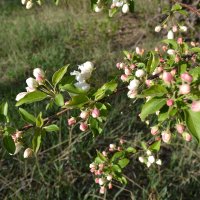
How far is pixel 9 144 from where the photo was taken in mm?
1125

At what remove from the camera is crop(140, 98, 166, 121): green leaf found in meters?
0.97

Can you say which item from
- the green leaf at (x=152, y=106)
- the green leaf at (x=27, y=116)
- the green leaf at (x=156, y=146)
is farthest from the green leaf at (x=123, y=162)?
the green leaf at (x=152, y=106)

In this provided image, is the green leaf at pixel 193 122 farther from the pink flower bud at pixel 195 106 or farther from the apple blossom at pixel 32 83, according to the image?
the apple blossom at pixel 32 83

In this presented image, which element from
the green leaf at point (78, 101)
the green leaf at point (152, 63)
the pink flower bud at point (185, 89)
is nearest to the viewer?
the pink flower bud at point (185, 89)

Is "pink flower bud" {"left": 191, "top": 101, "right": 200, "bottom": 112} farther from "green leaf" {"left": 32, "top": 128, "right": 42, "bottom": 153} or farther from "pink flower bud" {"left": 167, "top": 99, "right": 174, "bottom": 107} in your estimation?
"green leaf" {"left": 32, "top": 128, "right": 42, "bottom": 153}

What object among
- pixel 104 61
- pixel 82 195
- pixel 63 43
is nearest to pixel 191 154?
pixel 82 195

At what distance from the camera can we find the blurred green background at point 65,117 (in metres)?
2.60

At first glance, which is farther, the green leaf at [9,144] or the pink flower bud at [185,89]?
the green leaf at [9,144]

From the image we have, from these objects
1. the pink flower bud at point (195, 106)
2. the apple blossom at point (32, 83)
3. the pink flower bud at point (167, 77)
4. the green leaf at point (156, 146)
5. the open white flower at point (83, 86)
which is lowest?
the green leaf at point (156, 146)

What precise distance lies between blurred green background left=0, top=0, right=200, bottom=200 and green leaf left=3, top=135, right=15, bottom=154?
48 centimetres

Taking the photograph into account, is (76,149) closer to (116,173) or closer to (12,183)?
(12,183)

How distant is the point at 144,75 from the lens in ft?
3.82

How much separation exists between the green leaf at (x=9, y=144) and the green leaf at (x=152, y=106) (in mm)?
380

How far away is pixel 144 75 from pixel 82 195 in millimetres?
1628
